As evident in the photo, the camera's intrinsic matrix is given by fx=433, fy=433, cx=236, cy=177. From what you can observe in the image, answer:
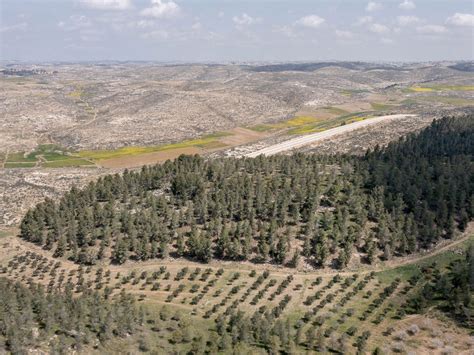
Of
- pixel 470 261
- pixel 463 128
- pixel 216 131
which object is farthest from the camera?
pixel 216 131

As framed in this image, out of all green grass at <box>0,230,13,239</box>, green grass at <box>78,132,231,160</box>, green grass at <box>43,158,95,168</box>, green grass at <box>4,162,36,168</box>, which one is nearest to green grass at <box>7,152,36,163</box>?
green grass at <box>4,162,36,168</box>

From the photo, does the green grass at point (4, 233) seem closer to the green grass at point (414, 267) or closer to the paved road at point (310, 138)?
the green grass at point (414, 267)

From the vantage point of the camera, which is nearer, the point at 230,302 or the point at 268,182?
the point at 230,302

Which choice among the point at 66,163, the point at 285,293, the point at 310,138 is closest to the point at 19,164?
the point at 66,163

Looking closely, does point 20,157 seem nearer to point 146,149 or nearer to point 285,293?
point 146,149

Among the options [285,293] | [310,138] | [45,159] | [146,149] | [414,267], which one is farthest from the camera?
[310,138]

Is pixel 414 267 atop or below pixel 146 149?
below

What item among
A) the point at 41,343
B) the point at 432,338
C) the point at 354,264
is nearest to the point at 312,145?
the point at 354,264

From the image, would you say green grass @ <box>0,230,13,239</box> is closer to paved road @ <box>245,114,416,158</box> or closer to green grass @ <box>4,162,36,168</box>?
green grass @ <box>4,162,36,168</box>

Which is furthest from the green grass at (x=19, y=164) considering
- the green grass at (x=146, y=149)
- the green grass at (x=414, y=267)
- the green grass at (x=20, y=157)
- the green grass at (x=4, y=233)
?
the green grass at (x=414, y=267)

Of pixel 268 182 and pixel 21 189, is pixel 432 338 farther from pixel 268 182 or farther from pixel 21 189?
pixel 21 189

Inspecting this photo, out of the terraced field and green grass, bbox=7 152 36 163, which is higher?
green grass, bbox=7 152 36 163
